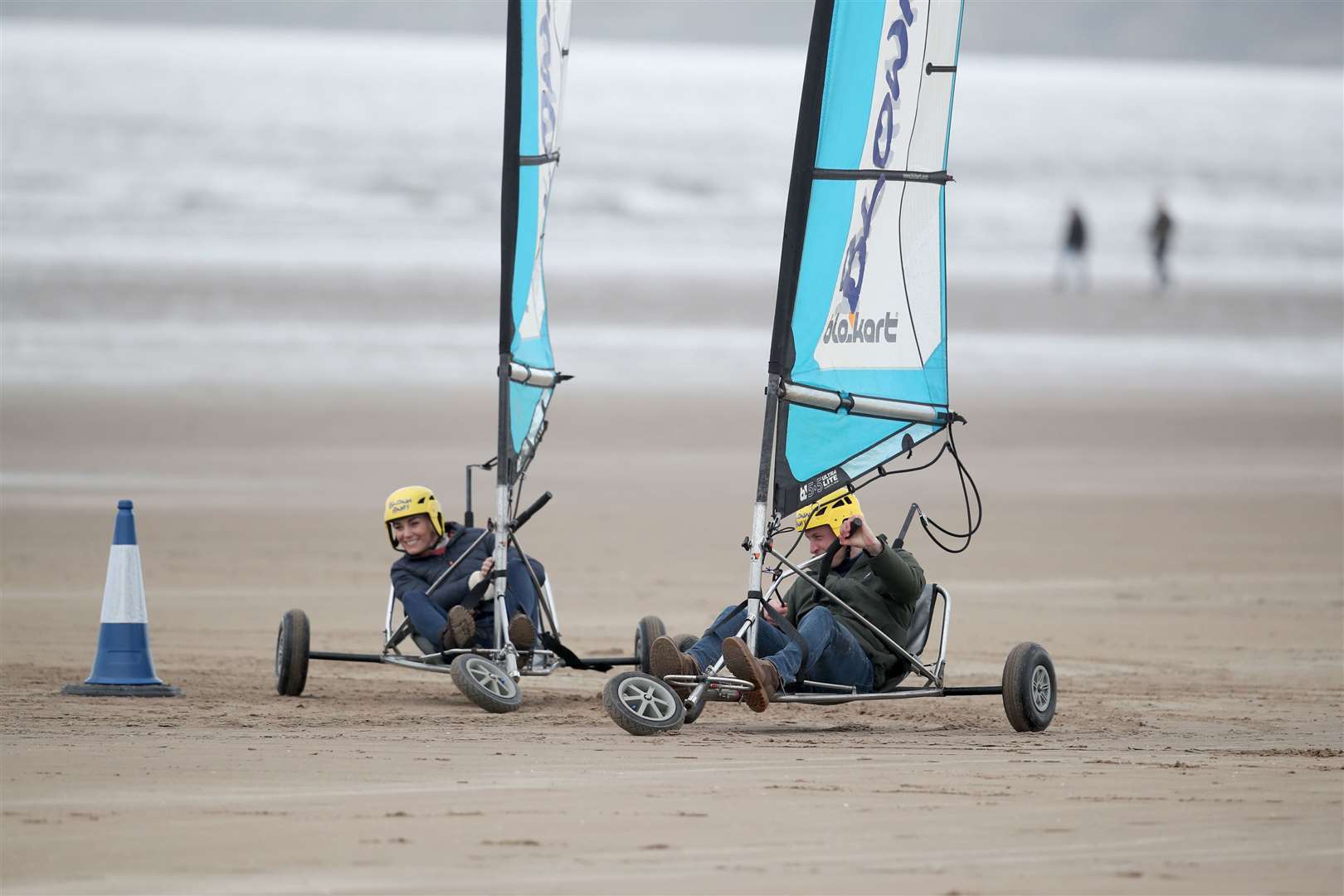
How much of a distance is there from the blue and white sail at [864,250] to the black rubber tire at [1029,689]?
1026mm

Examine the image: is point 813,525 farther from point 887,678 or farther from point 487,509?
point 487,509

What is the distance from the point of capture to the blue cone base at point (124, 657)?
10.3m

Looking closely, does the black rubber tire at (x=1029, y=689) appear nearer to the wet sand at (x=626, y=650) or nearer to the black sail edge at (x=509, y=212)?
the wet sand at (x=626, y=650)

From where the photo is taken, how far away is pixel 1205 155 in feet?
194

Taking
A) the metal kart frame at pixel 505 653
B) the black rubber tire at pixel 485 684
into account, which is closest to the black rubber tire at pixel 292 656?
the metal kart frame at pixel 505 653

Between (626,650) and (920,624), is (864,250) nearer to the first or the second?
(920,624)

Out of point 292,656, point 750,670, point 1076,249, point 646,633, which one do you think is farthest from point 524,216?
point 1076,249

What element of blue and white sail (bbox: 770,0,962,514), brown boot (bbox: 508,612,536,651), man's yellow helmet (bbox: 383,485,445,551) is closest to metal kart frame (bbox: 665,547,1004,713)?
blue and white sail (bbox: 770,0,962,514)

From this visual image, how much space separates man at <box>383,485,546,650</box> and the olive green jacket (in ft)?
5.28

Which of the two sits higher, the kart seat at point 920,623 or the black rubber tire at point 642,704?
the kart seat at point 920,623

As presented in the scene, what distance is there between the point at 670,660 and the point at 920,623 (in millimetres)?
1364

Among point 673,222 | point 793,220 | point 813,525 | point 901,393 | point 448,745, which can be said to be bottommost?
point 448,745

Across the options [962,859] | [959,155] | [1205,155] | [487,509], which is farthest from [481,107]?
[962,859]

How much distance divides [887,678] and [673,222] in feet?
129
